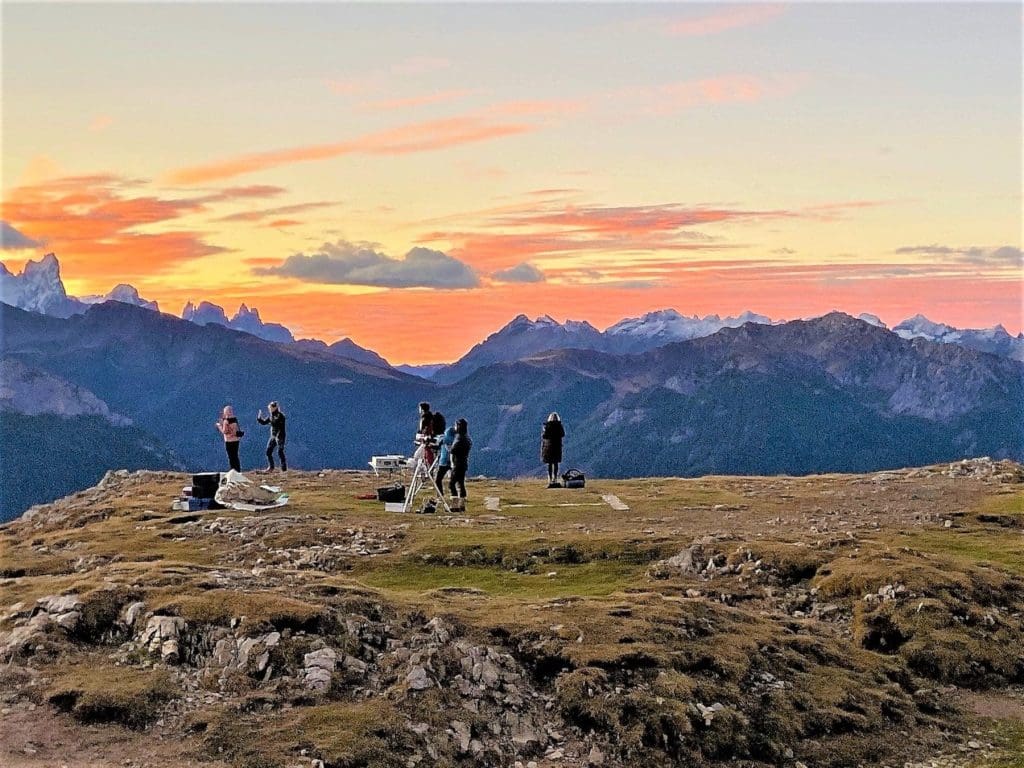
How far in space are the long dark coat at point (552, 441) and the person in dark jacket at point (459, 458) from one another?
32.0 feet

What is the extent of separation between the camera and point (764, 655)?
30453 mm

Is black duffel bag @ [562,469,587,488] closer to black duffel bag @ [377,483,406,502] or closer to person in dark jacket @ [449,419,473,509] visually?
person in dark jacket @ [449,419,473,509]

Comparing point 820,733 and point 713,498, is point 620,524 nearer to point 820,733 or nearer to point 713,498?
point 713,498

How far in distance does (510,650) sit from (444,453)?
24.6m

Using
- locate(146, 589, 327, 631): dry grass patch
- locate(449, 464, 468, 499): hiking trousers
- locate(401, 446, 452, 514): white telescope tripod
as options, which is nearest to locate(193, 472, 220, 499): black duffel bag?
locate(401, 446, 452, 514): white telescope tripod

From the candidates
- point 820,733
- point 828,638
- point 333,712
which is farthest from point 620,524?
point 333,712

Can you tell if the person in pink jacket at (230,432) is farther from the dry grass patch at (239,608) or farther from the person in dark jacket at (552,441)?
the dry grass patch at (239,608)

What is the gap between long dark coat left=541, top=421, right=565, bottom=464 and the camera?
63.2 m

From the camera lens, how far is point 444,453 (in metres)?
52.8

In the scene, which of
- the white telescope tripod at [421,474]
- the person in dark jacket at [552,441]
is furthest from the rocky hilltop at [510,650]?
the person in dark jacket at [552,441]

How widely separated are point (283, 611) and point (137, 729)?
5341 millimetres

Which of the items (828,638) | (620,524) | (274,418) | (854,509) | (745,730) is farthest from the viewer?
(274,418)

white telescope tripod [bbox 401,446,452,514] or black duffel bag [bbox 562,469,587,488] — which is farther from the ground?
white telescope tripod [bbox 401,446,452,514]

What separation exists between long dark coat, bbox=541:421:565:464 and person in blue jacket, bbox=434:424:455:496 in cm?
1033
